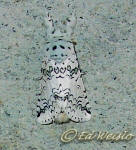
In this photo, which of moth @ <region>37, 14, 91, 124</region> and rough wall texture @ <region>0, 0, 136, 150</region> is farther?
rough wall texture @ <region>0, 0, 136, 150</region>

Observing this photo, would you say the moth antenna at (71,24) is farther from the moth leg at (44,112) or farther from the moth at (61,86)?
the moth leg at (44,112)

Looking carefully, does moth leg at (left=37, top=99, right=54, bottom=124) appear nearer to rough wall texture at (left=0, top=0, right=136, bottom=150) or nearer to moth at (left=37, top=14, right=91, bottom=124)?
moth at (left=37, top=14, right=91, bottom=124)

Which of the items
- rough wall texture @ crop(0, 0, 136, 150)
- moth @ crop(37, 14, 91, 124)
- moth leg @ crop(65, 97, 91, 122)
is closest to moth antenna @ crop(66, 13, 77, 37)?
moth @ crop(37, 14, 91, 124)

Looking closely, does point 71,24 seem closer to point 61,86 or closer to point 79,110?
point 61,86

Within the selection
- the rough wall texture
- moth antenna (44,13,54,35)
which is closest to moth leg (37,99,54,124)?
the rough wall texture

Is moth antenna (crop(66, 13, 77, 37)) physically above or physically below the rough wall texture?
above

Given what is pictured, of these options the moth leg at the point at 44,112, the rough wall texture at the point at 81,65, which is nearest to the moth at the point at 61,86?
the moth leg at the point at 44,112

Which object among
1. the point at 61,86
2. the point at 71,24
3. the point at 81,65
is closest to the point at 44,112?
the point at 61,86

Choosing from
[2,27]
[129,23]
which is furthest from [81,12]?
[2,27]
